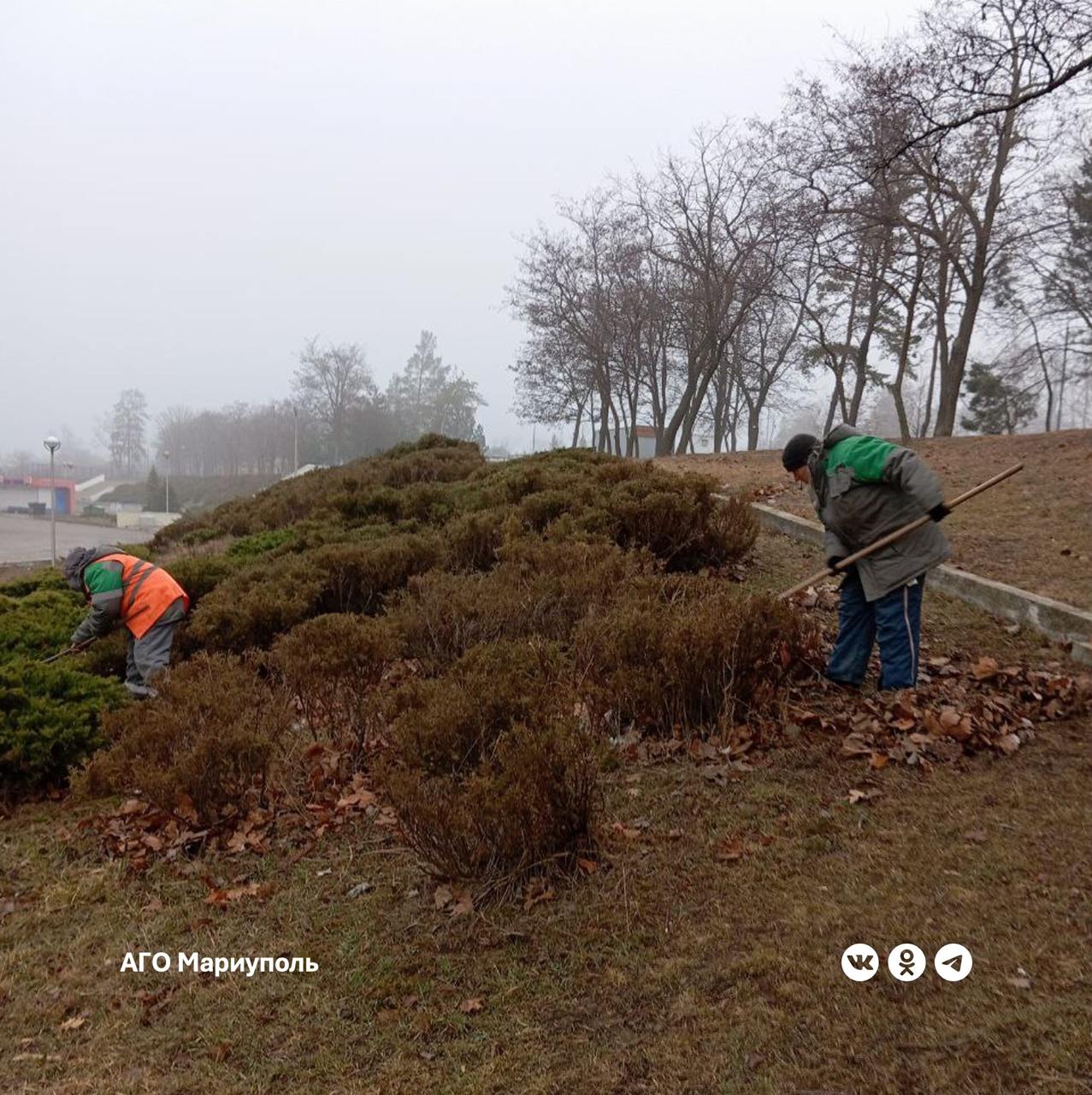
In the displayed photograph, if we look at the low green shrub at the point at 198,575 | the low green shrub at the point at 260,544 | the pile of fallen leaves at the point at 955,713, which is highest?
the low green shrub at the point at 260,544

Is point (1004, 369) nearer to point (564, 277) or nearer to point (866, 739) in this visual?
point (564, 277)

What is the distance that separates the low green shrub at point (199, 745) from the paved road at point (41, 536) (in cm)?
2264

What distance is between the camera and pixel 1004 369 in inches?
1217

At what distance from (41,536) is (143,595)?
3409cm

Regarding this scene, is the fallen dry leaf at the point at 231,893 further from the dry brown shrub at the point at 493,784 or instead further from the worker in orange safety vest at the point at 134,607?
the worker in orange safety vest at the point at 134,607

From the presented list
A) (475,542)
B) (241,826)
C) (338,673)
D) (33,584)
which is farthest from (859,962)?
(33,584)

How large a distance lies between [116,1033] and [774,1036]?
1.99 m

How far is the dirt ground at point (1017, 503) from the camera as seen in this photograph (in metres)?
6.53

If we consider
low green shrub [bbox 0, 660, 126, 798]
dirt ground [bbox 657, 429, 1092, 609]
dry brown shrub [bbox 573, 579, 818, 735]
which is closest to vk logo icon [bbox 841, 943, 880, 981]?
dry brown shrub [bbox 573, 579, 818, 735]

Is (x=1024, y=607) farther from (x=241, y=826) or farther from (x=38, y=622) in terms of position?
(x=38, y=622)

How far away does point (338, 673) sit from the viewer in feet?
14.9

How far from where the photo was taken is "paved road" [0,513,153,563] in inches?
1100

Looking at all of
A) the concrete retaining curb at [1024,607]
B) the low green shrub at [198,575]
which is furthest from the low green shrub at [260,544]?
the concrete retaining curb at [1024,607]

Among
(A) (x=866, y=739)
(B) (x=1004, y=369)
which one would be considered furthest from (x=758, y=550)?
(B) (x=1004, y=369)
